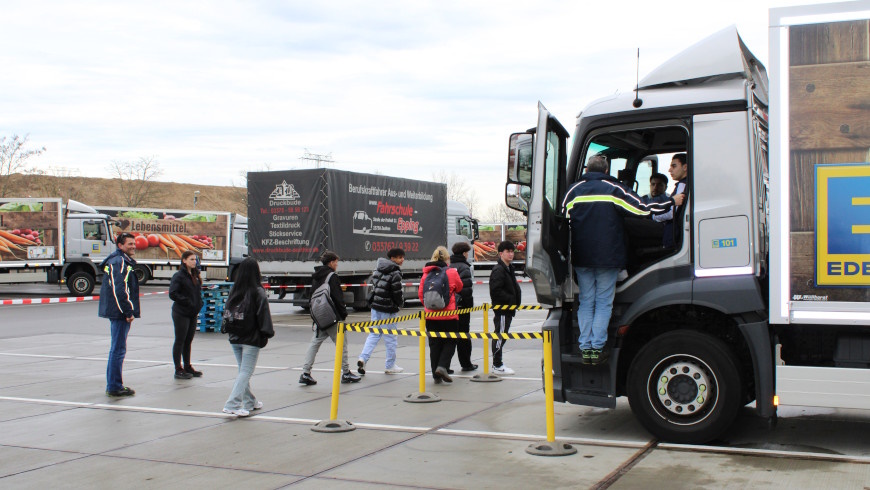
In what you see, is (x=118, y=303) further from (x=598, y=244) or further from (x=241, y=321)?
(x=598, y=244)

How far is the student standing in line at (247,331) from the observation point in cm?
834

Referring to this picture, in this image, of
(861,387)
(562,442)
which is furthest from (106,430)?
(861,387)

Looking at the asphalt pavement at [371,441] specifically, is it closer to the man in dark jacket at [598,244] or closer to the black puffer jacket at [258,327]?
the black puffer jacket at [258,327]

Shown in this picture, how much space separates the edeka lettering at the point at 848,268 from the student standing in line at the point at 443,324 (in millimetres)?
5109

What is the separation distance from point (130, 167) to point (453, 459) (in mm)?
92611

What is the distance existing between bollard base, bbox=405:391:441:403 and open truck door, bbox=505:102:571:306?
2.44 metres

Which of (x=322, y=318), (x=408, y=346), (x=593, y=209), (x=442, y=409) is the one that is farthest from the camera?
(x=408, y=346)

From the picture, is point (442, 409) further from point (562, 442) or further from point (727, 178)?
point (727, 178)

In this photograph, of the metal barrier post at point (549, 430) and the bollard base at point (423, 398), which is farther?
the bollard base at point (423, 398)

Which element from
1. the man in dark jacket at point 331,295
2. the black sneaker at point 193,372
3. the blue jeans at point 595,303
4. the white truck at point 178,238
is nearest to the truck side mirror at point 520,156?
the blue jeans at point 595,303

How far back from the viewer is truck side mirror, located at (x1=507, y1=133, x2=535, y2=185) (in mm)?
7062

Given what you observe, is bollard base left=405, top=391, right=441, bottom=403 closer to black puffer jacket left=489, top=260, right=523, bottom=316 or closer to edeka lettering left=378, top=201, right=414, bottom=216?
black puffer jacket left=489, top=260, right=523, bottom=316

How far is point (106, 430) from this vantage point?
778cm

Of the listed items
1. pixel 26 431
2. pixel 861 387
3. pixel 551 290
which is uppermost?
pixel 551 290
